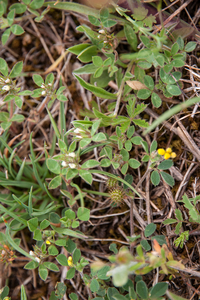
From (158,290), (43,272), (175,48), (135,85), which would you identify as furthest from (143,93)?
(43,272)

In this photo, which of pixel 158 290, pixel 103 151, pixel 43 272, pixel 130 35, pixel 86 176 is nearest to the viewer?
pixel 158 290

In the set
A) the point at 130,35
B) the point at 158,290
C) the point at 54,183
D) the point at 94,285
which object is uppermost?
the point at 130,35

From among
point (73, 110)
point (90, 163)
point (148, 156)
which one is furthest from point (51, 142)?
point (148, 156)

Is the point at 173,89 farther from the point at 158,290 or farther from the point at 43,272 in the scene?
the point at 43,272

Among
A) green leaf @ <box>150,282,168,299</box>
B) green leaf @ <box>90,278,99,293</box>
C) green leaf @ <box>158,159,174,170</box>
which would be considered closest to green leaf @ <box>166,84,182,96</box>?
green leaf @ <box>158,159,174,170</box>

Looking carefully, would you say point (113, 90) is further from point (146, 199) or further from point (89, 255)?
point (89, 255)

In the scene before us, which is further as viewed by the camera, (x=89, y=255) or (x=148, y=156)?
(x=89, y=255)
